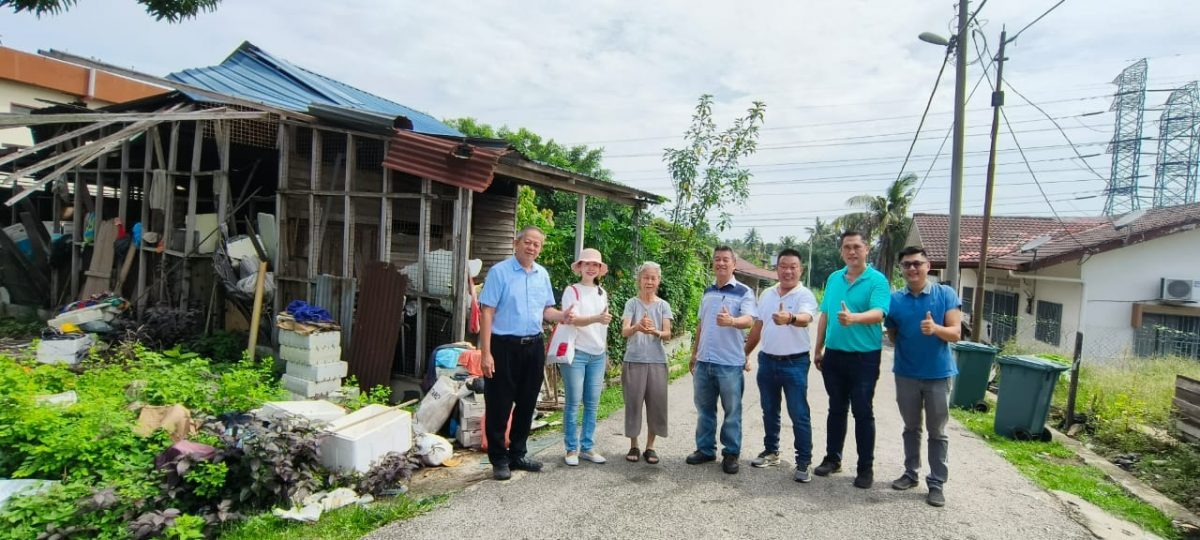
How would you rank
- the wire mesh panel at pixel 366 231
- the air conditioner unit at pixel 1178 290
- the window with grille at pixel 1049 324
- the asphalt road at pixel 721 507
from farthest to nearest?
the window with grille at pixel 1049 324 < the air conditioner unit at pixel 1178 290 < the wire mesh panel at pixel 366 231 < the asphalt road at pixel 721 507

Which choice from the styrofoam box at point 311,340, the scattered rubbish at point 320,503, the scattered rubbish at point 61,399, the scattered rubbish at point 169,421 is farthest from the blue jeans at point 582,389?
the scattered rubbish at point 61,399

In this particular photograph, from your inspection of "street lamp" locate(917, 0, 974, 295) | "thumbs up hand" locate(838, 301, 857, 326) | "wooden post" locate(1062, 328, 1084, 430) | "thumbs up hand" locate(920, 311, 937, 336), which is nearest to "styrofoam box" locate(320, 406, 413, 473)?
"thumbs up hand" locate(838, 301, 857, 326)

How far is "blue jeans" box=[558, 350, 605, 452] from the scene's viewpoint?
4809mm

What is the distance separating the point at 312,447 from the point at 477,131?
842 inches

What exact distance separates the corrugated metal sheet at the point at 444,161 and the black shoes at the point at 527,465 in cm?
322

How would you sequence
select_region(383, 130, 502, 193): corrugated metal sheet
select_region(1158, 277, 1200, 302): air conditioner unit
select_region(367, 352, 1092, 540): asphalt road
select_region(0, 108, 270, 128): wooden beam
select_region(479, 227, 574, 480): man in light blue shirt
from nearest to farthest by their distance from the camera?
select_region(367, 352, 1092, 540): asphalt road < select_region(479, 227, 574, 480): man in light blue shirt < select_region(0, 108, 270, 128): wooden beam < select_region(383, 130, 502, 193): corrugated metal sheet < select_region(1158, 277, 1200, 302): air conditioner unit

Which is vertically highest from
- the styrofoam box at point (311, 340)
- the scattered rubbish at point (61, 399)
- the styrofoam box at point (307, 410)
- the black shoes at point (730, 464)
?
the styrofoam box at point (311, 340)

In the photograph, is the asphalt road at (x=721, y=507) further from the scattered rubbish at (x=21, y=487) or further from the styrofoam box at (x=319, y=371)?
the styrofoam box at (x=319, y=371)

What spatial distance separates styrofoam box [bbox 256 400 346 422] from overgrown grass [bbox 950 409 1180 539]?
18.9 feet

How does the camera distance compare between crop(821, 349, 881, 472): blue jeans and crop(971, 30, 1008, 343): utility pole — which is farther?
crop(971, 30, 1008, 343): utility pole

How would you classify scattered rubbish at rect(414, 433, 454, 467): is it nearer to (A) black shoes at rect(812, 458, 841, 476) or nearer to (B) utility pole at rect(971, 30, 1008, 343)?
(A) black shoes at rect(812, 458, 841, 476)

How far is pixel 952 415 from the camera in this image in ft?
27.1

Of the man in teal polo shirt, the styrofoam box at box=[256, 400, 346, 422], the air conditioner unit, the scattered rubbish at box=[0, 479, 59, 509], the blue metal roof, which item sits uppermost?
the blue metal roof

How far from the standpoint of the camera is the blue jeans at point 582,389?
15.8ft
